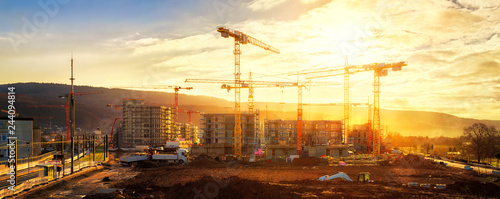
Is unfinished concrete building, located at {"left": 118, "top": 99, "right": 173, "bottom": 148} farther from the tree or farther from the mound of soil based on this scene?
the tree

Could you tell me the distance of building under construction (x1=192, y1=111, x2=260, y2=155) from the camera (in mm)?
71344

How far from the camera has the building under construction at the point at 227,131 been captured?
71.3 metres

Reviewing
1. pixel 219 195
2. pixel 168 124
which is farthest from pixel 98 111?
pixel 219 195

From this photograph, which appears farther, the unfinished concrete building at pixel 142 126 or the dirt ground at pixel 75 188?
the unfinished concrete building at pixel 142 126

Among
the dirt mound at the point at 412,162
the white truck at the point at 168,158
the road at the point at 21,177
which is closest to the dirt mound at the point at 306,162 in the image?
the dirt mound at the point at 412,162

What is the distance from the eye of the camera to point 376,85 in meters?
69.6

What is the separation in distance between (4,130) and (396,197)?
42317 millimetres

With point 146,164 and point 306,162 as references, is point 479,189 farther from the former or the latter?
point 146,164

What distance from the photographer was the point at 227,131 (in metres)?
72.2

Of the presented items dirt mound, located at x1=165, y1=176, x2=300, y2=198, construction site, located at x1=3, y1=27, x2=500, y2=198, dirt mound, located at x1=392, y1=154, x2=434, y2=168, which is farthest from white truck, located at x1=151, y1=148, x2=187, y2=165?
dirt mound, located at x1=392, y1=154, x2=434, y2=168

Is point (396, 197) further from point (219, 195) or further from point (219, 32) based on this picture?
point (219, 32)

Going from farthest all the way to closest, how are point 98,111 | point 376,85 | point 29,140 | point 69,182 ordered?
1. point 98,111
2. point 376,85
3. point 29,140
4. point 69,182

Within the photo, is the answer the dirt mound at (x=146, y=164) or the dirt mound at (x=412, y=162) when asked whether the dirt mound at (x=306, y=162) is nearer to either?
the dirt mound at (x=412, y=162)

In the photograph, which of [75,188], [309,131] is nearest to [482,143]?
[309,131]
